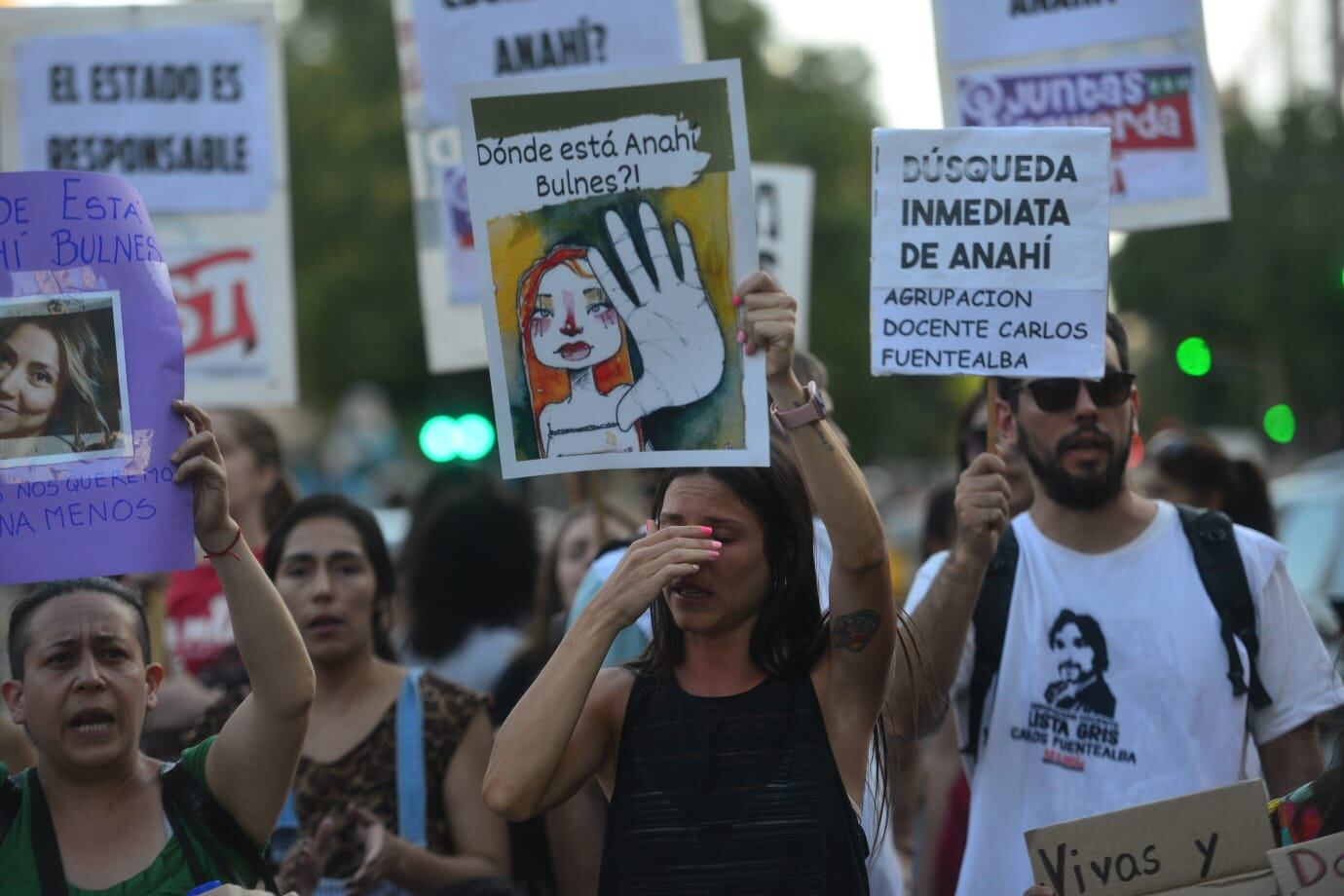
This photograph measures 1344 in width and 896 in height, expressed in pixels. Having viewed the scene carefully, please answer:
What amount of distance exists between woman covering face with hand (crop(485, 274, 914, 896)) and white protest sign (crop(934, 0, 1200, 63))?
2345 mm

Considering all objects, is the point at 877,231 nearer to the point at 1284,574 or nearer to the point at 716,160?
the point at 716,160

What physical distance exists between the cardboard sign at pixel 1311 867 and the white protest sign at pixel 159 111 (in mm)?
4236

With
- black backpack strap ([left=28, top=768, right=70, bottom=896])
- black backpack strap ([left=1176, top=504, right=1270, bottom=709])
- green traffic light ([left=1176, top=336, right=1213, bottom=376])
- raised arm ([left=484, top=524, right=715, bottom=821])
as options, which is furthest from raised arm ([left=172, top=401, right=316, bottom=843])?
green traffic light ([left=1176, top=336, right=1213, bottom=376])

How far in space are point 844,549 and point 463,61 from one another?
3.60 metres

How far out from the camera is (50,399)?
3.17 m

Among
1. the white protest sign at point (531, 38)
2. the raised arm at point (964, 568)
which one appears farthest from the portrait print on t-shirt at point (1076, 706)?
the white protest sign at point (531, 38)

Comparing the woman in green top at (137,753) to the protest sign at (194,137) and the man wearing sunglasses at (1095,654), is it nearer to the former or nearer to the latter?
the man wearing sunglasses at (1095,654)

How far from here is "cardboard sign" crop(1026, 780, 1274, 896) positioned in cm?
309

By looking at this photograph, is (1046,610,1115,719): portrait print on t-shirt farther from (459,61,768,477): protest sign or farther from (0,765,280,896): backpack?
(0,765,280,896): backpack

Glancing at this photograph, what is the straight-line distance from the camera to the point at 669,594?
318 centimetres

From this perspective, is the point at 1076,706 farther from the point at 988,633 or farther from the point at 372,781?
the point at 372,781

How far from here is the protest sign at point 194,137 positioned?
591 centimetres

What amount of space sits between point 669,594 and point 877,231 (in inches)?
45.2

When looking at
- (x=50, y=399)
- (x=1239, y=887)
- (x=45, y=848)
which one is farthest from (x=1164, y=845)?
(x=50, y=399)
